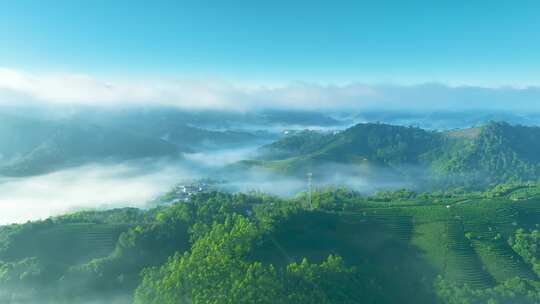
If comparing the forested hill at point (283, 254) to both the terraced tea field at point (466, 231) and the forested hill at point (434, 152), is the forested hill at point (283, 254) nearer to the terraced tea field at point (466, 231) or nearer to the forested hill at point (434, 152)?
the terraced tea field at point (466, 231)

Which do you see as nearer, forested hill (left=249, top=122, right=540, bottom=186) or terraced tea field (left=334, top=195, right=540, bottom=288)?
terraced tea field (left=334, top=195, right=540, bottom=288)

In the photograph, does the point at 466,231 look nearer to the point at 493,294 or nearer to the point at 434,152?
the point at 493,294

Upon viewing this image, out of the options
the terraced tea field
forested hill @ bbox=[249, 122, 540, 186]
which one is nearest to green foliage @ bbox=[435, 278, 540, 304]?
the terraced tea field

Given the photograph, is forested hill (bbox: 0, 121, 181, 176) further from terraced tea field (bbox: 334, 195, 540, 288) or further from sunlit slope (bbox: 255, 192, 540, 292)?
terraced tea field (bbox: 334, 195, 540, 288)

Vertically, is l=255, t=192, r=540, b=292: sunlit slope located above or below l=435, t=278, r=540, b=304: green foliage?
above

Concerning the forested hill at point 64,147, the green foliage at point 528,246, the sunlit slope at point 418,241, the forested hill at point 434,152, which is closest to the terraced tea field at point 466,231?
the sunlit slope at point 418,241

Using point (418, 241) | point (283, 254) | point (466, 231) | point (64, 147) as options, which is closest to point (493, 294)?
point (418, 241)

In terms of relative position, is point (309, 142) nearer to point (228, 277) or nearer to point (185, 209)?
point (185, 209)

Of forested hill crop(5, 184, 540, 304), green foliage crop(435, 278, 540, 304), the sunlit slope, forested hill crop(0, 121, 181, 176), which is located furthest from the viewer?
forested hill crop(0, 121, 181, 176)

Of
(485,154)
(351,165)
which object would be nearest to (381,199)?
(351,165)
